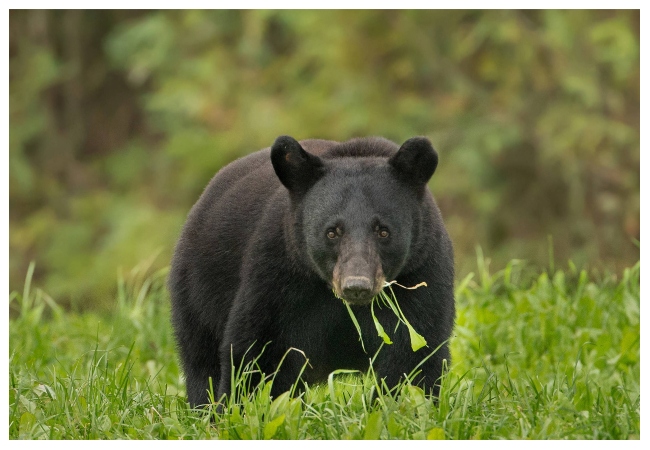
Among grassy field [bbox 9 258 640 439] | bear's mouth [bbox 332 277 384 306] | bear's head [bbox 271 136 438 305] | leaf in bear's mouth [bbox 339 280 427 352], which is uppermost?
bear's head [bbox 271 136 438 305]

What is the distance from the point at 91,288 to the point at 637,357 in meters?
7.08

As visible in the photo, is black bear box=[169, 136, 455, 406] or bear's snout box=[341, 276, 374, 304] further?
black bear box=[169, 136, 455, 406]

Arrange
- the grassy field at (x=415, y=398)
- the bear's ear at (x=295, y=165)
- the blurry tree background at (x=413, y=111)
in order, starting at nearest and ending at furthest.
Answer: the grassy field at (x=415, y=398)
the bear's ear at (x=295, y=165)
the blurry tree background at (x=413, y=111)

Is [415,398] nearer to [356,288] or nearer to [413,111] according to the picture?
[356,288]

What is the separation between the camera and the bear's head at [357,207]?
3828 mm

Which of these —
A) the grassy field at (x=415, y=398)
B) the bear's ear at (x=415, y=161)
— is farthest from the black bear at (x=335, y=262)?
the grassy field at (x=415, y=398)

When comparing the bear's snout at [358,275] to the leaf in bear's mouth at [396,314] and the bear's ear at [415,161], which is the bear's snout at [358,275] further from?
the bear's ear at [415,161]

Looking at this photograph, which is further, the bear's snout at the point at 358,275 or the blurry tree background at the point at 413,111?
the blurry tree background at the point at 413,111

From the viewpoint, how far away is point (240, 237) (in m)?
4.43

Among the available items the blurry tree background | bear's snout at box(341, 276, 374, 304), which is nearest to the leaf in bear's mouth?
A: bear's snout at box(341, 276, 374, 304)

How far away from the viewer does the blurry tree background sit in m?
10.9

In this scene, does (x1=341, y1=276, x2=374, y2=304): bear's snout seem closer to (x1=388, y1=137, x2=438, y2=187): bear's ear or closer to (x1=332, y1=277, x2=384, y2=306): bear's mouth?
(x1=332, y1=277, x2=384, y2=306): bear's mouth

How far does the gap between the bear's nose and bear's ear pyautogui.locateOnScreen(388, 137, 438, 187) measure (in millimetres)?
588

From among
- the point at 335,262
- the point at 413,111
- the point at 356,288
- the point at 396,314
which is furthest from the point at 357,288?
the point at 413,111
